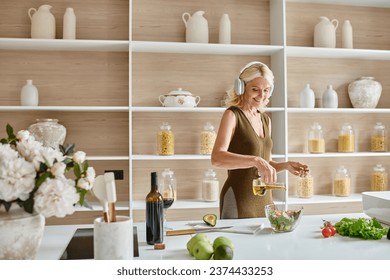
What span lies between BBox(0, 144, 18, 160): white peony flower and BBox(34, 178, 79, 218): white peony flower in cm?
9

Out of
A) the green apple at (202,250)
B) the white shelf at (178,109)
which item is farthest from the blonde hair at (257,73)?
the green apple at (202,250)

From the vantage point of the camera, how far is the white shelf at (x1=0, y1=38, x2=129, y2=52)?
232 centimetres

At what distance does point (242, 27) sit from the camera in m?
2.74

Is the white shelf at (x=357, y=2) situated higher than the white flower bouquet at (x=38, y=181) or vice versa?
the white shelf at (x=357, y=2)

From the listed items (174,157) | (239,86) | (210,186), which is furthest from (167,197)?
(210,186)

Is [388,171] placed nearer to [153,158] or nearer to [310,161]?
[310,161]

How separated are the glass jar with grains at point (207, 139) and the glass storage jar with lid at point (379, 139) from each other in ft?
3.86

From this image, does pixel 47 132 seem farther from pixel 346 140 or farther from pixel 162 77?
pixel 346 140

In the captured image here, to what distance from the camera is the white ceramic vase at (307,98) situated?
2617 millimetres

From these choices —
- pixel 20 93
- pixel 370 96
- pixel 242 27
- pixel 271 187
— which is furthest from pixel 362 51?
pixel 20 93

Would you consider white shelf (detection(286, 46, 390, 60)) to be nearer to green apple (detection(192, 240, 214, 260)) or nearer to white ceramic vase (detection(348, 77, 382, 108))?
white ceramic vase (detection(348, 77, 382, 108))

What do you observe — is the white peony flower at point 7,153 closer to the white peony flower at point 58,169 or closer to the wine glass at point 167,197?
the white peony flower at point 58,169

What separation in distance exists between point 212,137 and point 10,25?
146 cm
